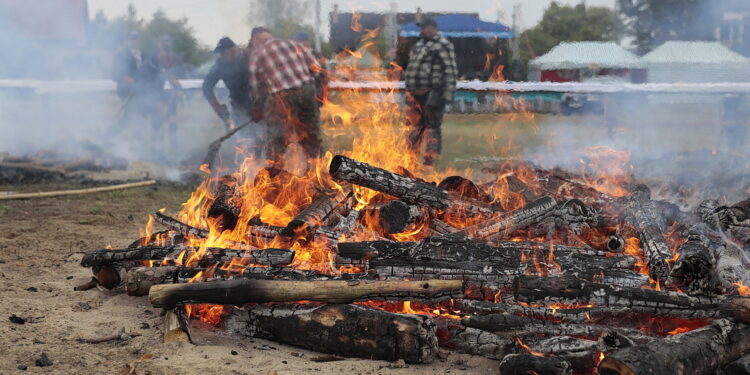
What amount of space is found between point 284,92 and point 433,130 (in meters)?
3.50

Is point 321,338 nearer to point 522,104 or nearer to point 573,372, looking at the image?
point 573,372

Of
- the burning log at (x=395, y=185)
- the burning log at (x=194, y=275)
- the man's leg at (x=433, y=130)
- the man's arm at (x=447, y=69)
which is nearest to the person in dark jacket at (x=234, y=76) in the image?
the man's leg at (x=433, y=130)

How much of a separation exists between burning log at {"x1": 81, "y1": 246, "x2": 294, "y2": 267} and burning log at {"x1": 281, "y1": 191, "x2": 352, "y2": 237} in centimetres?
36

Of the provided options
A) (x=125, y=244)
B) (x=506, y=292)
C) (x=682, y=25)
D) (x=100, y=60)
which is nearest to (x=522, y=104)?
(x=125, y=244)

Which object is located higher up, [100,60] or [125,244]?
[100,60]

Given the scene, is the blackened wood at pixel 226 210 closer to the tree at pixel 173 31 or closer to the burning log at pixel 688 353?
the burning log at pixel 688 353

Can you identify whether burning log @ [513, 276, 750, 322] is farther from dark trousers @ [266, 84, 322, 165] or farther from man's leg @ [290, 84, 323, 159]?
dark trousers @ [266, 84, 322, 165]

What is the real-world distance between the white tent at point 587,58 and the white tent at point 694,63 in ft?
3.81

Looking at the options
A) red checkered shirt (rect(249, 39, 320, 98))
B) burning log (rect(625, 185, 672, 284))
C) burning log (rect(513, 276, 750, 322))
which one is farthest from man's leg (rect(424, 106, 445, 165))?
burning log (rect(513, 276, 750, 322))

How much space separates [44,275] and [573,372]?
4.41 metres

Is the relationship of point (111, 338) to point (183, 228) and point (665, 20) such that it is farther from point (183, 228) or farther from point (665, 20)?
point (665, 20)

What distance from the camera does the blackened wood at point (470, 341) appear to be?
155 inches

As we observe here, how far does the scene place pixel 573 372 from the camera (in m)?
3.68

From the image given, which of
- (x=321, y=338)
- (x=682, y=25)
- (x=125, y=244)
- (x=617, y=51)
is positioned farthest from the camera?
(x=617, y=51)
